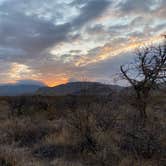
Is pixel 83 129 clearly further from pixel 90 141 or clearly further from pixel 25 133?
pixel 25 133

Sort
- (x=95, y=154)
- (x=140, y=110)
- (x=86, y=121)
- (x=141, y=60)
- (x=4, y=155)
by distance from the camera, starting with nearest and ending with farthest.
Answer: (x=4, y=155)
(x=95, y=154)
(x=86, y=121)
(x=140, y=110)
(x=141, y=60)

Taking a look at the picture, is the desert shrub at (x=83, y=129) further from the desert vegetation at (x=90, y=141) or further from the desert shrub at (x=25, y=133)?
the desert shrub at (x=25, y=133)

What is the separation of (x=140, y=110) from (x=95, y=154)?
23.4 ft

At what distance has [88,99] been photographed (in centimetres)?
1152

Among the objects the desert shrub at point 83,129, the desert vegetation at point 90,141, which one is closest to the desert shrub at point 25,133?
the desert vegetation at point 90,141

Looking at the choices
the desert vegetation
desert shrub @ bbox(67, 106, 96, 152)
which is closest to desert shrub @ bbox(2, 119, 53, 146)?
the desert vegetation

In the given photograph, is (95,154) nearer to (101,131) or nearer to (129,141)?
(129,141)

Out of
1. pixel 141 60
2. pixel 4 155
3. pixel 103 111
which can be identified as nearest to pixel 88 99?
pixel 103 111

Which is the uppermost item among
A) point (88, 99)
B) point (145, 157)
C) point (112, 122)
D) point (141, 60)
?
point (141, 60)

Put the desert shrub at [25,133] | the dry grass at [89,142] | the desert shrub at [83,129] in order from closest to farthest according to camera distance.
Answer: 1. the dry grass at [89,142]
2. the desert shrub at [83,129]
3. the desert shrub at [25,133]

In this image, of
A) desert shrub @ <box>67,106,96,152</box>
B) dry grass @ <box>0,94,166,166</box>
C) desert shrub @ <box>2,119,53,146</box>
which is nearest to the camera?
dry grass @ <box>0,94,166,166</box>

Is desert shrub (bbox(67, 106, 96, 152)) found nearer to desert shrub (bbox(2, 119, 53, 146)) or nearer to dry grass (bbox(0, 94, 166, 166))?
dry grass (bbox(0, 94, 166, 166))

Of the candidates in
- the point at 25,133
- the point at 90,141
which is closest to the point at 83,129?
the point at 90,141

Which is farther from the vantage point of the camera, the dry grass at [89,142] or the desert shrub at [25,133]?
the desert shrub at [25,133]
